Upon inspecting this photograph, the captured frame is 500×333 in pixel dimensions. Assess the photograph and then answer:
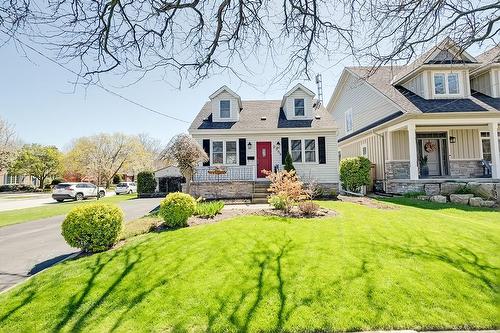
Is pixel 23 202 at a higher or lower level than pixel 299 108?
lower

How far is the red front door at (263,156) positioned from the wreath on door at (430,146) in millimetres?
9233

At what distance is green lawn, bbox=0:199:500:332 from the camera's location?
3.27 m

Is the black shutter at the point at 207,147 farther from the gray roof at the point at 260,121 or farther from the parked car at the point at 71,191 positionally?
the parked car at the point at 71,191

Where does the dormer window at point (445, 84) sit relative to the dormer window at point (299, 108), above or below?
above

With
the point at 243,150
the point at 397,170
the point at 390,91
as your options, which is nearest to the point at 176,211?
the point at 243,150

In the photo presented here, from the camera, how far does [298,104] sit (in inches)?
665

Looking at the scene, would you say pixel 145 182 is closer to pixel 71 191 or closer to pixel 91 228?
pixel 71 191

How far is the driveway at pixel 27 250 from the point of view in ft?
17.3

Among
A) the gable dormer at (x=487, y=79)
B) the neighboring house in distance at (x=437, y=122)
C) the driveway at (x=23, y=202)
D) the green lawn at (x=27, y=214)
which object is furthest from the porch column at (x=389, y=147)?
the driveway at (x=23, y=202)

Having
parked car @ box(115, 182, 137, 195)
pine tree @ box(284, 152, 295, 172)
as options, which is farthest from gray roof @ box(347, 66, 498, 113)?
parked car @ box(115, 182, 137, 195)

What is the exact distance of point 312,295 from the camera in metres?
3.72

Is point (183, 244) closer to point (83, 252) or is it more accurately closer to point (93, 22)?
point (83, 252)

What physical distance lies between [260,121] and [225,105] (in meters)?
2.42

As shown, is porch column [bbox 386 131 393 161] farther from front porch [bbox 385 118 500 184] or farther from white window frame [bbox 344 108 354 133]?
white window frame [bbox 344 108 354 133]
